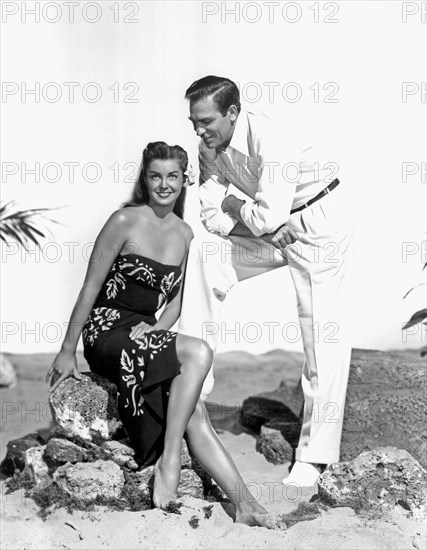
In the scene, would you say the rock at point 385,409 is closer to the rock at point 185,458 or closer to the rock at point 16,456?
the rock at point 185,458

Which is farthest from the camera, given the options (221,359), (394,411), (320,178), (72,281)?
(221,359)

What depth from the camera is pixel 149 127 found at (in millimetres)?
6973

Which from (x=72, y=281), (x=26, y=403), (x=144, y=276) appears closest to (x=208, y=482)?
→ (x=144, y=276)

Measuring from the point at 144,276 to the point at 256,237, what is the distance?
0.61m

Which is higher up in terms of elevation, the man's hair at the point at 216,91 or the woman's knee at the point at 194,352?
the man's hair at the point at 216,91

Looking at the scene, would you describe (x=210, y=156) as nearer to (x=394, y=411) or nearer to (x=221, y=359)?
(x=394, y=411)

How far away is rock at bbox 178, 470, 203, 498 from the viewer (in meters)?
4.16

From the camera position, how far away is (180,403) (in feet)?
13.0

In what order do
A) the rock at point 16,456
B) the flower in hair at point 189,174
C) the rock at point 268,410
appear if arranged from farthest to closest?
the rock at point 268,410, the rock at point 16,456, the flower in hair at point 189,174

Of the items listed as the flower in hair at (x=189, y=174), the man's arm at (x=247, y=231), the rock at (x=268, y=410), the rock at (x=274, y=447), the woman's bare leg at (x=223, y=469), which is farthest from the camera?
the rock at (x=268, y=410)

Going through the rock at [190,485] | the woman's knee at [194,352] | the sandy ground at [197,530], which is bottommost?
the sandy ground at [197,530]

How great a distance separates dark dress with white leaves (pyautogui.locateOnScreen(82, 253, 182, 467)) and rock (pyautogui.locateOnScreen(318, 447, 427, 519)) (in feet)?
2.68

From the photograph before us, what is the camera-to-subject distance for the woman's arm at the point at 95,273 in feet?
13.9

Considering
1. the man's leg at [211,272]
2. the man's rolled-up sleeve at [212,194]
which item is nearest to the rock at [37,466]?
A: the man's leg at [211,272]
